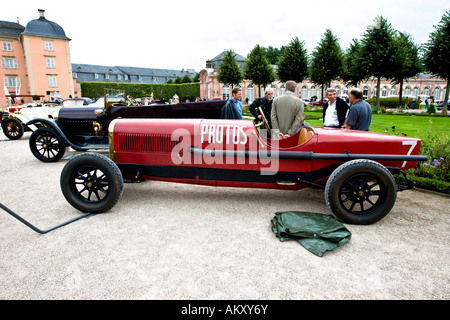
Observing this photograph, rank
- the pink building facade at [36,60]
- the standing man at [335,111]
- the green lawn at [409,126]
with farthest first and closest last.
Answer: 1. the pink building facade at [36,60]
2. the green lawn at [409,126]
3. the standing man at [335,111]

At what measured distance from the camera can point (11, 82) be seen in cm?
3716

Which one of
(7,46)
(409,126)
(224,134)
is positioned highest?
(7,46)

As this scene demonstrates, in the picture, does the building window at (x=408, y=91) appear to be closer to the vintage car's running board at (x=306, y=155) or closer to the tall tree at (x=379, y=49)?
the tall tree at (x=379, y=49)

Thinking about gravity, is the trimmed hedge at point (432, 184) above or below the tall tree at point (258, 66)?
below

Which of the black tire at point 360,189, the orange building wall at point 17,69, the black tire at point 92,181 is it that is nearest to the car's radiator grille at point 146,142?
the black tire at point 92,181

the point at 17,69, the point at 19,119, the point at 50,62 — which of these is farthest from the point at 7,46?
the point at 19,119

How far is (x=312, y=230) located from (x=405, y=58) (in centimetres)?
2403

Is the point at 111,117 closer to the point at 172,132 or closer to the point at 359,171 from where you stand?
the point at 172,132

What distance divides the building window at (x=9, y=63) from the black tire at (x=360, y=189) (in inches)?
1903

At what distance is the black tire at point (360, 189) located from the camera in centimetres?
323

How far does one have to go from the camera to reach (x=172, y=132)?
12.5 feet

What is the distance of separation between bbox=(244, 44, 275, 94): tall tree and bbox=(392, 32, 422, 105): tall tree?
13186 millimetres

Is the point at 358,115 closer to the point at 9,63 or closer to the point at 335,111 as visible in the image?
the point at 335,111

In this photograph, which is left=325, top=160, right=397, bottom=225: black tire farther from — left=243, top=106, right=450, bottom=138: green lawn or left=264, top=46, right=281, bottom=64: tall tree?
left=264, top=46, right=281, bottom=64: tall tree
